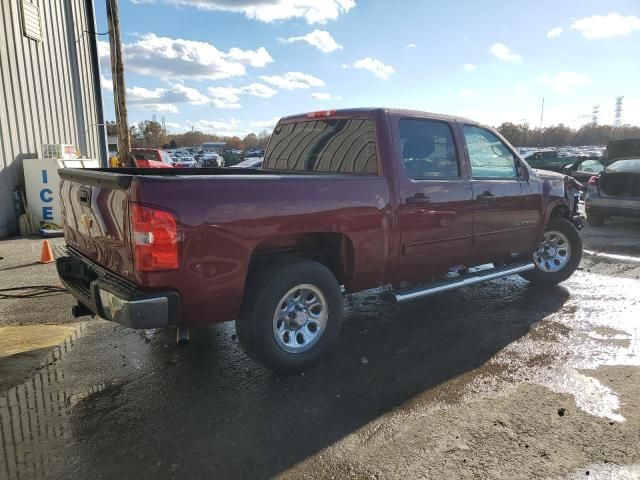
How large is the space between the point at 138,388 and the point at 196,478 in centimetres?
121

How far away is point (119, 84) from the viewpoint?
1285 cm

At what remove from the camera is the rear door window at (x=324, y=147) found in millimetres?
4164

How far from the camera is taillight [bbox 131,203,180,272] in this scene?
9.22 feet

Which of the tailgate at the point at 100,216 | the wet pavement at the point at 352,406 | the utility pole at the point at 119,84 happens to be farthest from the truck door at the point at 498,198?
the utility pole at the point at 119,84

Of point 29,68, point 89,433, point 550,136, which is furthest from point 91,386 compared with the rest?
point 550,136

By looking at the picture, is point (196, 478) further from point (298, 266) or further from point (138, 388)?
point (298, 266)

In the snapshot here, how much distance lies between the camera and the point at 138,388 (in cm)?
349

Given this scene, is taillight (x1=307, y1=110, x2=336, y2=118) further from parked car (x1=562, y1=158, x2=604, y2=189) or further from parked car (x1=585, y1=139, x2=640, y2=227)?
parked car (x1=562, y1=158, x2=604, y2=189)

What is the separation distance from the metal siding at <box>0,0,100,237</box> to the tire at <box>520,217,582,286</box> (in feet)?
32.2

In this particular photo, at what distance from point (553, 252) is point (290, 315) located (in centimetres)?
420

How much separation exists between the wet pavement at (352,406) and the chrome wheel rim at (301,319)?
0.26 metres

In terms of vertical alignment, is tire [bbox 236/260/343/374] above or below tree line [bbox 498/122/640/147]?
below

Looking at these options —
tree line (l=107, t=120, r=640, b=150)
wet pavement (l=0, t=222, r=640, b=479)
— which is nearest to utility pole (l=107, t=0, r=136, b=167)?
wet pavement (l=0, t=222, r=640, b=479)

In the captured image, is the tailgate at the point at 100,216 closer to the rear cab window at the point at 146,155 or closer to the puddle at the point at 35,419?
the puddle at the point at 35,419
